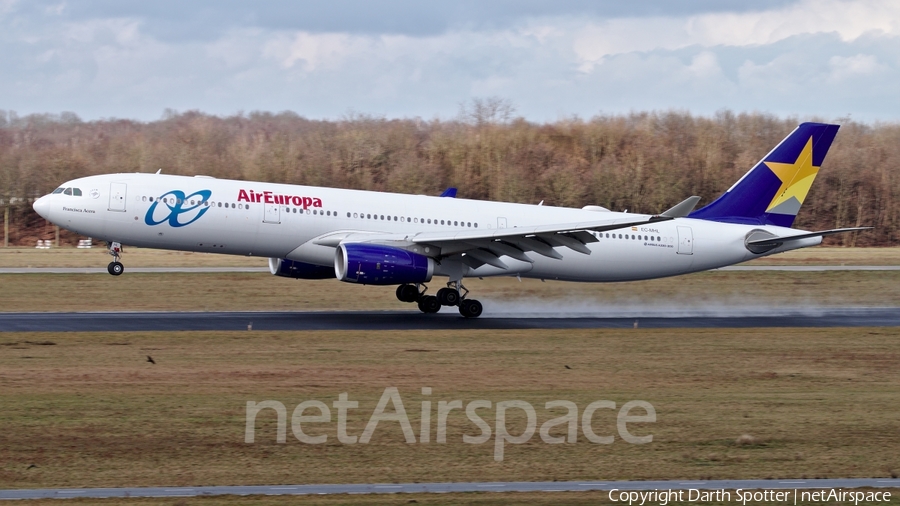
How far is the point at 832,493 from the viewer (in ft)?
40.8

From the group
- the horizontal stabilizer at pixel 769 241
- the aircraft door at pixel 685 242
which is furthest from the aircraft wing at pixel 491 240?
the horizontal stabilizer at pixel 769 241

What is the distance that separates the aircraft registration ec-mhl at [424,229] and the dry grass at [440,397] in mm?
3043

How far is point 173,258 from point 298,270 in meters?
21.7

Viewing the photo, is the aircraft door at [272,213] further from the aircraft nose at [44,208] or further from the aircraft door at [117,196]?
the aircraft nose at [44,208]

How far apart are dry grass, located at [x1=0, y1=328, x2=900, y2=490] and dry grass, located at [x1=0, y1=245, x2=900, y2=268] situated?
22.9m

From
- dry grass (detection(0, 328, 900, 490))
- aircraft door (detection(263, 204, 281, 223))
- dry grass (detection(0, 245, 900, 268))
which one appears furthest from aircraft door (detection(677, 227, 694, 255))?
dry grass (detection(0, 245, 900, 268))

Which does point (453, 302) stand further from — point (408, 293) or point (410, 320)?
point (408, 293)

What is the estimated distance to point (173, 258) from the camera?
5103 centimetres

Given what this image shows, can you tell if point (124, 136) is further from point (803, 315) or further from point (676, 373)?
point (676, 373)

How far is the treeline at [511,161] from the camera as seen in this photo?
70.1 meters

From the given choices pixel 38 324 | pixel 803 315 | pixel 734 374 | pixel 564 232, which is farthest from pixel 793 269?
pixel 38 324

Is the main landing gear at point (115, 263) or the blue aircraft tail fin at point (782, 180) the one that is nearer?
the main landing gear at point (115, 263)

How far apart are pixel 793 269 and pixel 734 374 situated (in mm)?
28394

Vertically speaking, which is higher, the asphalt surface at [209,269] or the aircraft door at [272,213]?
the aircraft door at [272,213]
